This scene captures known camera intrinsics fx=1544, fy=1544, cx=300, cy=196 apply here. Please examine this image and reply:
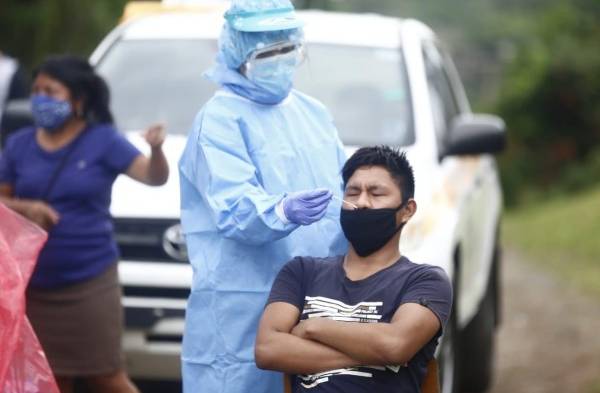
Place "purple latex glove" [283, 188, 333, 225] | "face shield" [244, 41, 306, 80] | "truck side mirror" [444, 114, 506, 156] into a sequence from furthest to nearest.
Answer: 1. "truck side mirror" [444, 114, 506, 156]
2. "face shield" [244, 41, 306, 80]
3. "purple latex glove" [283, 188, 333, 225]

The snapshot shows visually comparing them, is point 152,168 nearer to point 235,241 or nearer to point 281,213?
point 235,241

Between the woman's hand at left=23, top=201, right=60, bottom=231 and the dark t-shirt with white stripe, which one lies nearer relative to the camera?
the dark t-shirt with white stripe

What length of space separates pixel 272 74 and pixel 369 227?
2.13 feet

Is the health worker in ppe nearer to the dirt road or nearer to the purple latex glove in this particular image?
the purple latex glove

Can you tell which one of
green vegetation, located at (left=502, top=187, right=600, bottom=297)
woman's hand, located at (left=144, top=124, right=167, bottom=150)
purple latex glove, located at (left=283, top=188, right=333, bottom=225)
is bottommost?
green vegetation, located at (left=502, top=187, right=600, bottom=297)

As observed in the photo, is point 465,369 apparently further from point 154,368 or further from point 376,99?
point 154,368

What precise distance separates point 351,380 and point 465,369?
4.13m

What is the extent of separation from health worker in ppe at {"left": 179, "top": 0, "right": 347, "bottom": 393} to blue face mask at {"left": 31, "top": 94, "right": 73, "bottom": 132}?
1.14m

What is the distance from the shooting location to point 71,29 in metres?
15.3

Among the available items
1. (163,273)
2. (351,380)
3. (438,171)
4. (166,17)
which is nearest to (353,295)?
(351,380)

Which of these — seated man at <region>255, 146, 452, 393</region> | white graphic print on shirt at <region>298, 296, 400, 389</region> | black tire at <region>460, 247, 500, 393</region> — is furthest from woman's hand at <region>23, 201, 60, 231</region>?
black tire at <region>460, 247, 500, 393</region>

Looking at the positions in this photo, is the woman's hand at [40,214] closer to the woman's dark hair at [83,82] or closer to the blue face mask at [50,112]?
the blue face mask at [50,112]

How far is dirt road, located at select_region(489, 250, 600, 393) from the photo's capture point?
860 centimetres

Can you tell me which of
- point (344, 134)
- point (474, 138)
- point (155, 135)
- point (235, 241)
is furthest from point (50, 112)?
point (474, 138)
